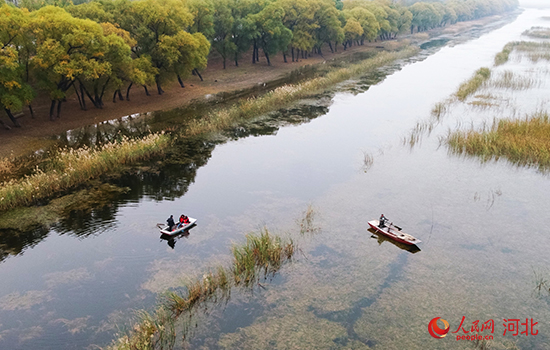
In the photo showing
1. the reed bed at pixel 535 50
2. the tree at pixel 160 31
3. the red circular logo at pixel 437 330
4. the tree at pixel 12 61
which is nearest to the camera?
the red circular logo at pixel 437 330

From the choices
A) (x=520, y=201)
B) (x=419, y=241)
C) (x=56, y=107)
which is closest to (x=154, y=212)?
(x=419, y=241)

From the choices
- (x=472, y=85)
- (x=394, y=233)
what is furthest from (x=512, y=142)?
(x=472, y=85)

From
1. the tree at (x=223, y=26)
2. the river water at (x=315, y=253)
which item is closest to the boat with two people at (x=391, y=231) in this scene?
the river water at (x=315, y=253)

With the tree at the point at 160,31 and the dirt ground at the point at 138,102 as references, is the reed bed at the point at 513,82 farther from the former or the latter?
the tree at the point at 160,31

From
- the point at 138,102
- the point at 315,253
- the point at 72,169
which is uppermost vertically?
→ the point at 138,102

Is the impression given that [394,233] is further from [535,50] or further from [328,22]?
[535,50]

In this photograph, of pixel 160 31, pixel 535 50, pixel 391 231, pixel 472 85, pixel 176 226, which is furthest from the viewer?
pixel 535 50

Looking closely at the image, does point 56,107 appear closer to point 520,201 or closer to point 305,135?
point 305,135
